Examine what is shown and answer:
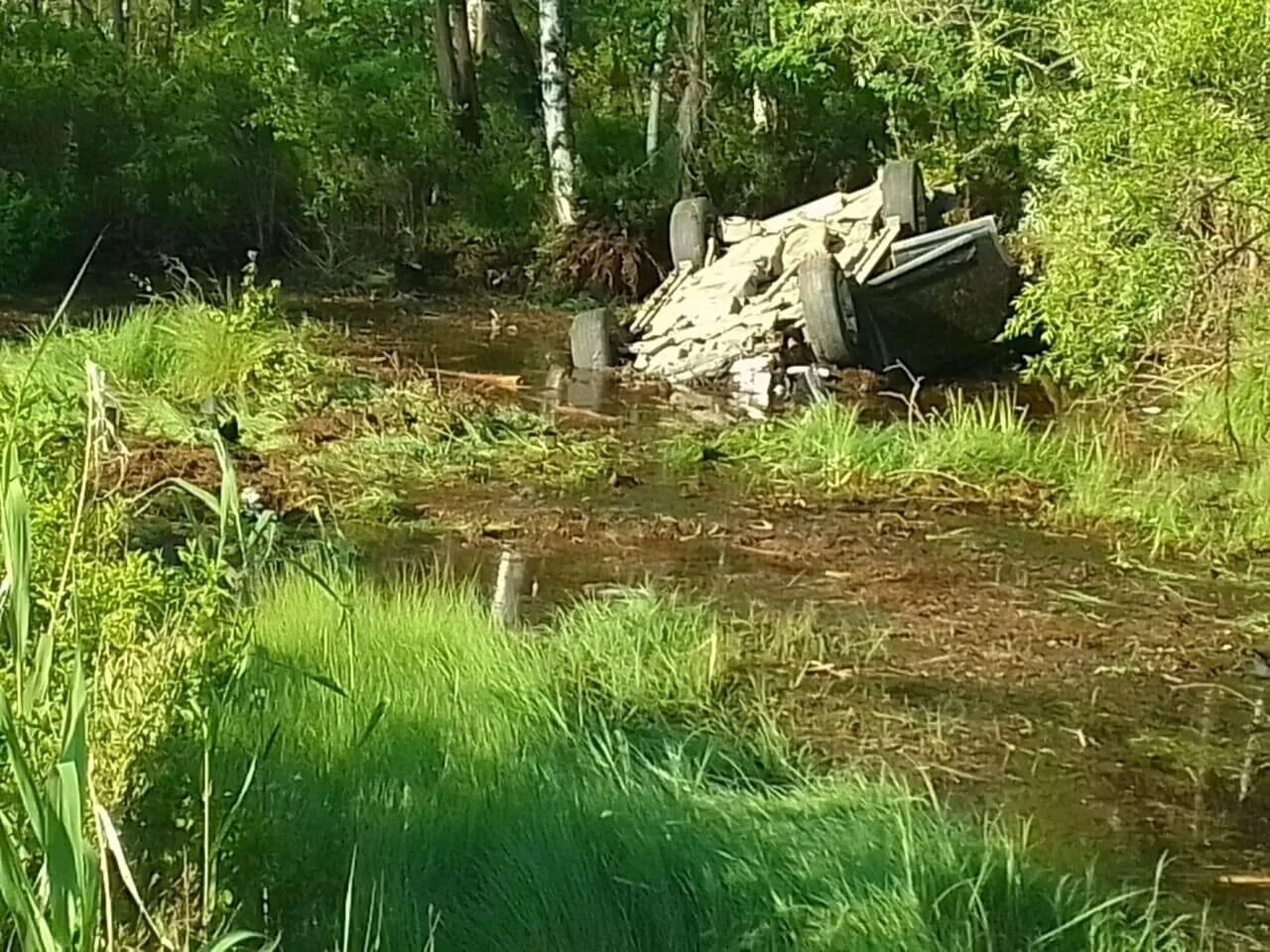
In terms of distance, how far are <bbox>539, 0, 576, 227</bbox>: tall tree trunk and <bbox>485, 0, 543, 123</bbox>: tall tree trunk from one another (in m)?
2.53

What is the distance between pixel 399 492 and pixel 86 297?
24.9 feet

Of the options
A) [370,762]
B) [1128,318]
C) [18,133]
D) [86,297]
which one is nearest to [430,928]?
[370,762]

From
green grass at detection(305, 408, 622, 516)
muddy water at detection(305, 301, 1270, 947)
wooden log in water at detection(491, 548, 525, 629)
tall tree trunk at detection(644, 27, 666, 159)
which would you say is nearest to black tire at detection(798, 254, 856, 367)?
green grass at detection(305, 408, 622, 516)

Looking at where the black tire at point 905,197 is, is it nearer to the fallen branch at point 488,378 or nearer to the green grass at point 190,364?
the fallen branch at point 488,378

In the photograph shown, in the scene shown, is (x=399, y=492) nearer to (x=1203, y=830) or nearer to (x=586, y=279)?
(x=1203, y=830)

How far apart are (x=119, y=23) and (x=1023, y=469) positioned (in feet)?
45.4

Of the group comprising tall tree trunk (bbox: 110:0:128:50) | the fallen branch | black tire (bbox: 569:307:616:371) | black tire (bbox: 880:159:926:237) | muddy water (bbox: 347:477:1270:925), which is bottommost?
muddy water (bbox: 347:477:1270:925)

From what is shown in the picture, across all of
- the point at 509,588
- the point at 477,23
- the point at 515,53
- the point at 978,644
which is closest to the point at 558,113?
the point at 515,53

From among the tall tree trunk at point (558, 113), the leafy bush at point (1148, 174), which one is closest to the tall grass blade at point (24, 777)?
the leafy bush at point (1148, 174)

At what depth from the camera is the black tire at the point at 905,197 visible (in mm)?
11875

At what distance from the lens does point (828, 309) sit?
10.6 metres

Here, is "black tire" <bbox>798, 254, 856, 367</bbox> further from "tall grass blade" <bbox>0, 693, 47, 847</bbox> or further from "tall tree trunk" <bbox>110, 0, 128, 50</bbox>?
"tall tree trunk" <bbox>110, 0, 128, 50</bbox>

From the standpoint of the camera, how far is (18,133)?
15.7m

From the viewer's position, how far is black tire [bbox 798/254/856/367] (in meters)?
10.6
